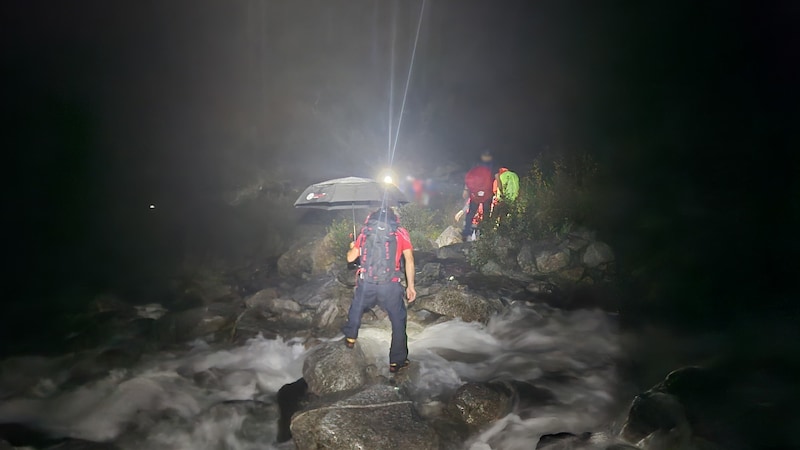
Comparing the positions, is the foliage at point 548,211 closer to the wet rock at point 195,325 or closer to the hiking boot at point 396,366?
the hiking boot at point 396,366

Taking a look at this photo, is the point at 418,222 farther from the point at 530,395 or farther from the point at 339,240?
Answer: the point at 530,395

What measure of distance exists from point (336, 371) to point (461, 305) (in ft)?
10.6

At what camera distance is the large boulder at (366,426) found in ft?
15.0

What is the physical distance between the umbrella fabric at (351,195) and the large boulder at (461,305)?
115 inches

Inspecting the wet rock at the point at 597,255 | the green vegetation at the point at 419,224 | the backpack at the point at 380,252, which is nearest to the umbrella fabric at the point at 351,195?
the backpack at the point at 380,252

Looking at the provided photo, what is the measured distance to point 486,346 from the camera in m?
7.81

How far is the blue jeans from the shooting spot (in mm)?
5812

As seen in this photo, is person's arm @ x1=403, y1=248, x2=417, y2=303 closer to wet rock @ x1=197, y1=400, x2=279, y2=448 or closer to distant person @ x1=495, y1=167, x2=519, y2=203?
wet rock @ x1=197, y1=400, x2=279, y2=448

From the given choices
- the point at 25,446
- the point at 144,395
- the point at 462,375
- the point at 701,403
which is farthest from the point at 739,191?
the point at 25,446

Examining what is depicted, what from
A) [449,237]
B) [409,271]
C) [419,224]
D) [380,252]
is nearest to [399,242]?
[380,252]

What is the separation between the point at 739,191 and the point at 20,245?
34280mm

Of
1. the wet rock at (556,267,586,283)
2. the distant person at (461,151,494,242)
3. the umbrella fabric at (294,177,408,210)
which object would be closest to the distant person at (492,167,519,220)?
the distant person at (461,151,494,242)

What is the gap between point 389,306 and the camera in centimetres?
588

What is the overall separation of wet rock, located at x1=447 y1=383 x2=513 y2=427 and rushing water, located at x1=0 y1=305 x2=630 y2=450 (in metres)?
0.15
